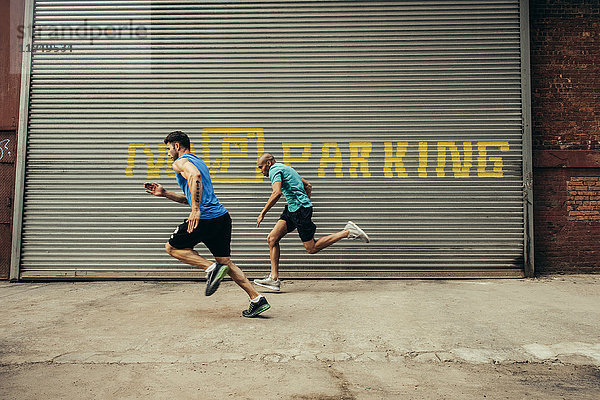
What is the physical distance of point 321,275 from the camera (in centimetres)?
694

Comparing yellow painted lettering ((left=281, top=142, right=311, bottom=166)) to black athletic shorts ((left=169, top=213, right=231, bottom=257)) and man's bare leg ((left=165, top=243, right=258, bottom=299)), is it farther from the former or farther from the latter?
man's bare leg ((left=165, top=243, right=258, bottom=299))

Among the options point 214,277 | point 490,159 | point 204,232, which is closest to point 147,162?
point 204,232

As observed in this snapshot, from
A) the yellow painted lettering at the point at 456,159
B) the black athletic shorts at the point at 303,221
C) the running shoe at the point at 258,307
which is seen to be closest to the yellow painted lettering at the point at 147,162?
the black athletic shorts at the point at 303,221

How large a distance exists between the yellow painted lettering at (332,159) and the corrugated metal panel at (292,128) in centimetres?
2

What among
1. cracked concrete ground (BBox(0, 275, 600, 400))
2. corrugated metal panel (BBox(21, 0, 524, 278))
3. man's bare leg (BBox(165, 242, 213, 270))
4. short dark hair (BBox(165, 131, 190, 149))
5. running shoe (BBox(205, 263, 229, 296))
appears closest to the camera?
cracked concrete ground (BBox(0, 275, 600, 400))

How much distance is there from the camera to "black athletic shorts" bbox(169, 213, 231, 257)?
→ 4539mm

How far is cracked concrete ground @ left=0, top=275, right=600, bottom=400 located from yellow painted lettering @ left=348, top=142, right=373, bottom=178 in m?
1.94

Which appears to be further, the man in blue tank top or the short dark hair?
the short dark hair

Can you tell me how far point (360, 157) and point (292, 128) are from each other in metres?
1.16

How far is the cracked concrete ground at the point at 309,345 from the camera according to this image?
2951 millimetres

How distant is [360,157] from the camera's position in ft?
23.1

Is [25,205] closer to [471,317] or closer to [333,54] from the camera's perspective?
[333,54]

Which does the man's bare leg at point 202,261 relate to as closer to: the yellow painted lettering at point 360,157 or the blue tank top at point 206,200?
the blue tank top at point 206,200

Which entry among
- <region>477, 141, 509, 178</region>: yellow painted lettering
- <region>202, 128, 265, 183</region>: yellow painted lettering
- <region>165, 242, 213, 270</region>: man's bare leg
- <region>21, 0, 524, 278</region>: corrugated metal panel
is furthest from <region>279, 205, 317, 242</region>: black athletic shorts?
<region>477, 141, 509, 178</region>: yellow painted lettering
